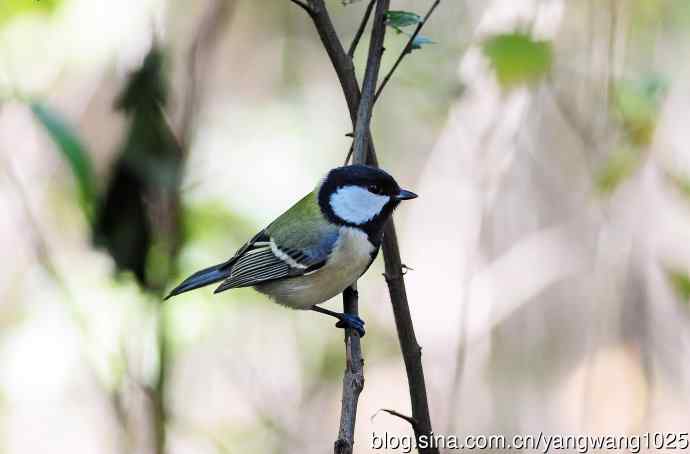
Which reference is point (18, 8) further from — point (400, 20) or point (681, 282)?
point (681, 282)

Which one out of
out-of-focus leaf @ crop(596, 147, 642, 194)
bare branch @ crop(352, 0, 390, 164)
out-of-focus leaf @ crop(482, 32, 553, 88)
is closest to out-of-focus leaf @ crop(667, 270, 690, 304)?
out-of-focus leaf @ crop(596, 147, 642, 194)

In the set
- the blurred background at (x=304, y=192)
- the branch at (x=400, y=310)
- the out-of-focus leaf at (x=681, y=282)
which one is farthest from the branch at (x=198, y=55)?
the out-of-focus leaf at (x=681, y=282)

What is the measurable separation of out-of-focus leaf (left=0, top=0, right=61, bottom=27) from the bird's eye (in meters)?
0.96

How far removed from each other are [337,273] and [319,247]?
12 cm

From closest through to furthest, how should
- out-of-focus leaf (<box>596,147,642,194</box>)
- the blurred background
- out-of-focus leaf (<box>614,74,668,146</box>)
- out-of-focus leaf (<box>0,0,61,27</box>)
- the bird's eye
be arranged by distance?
out-of-focus leaf (<box>0,0,61,27</box>), the bird's eye, the blurred background, out-of-focus leaf (<box>614,74,668,146</box>), out-of-focus leaf (<box>596,147,642,194</box>)

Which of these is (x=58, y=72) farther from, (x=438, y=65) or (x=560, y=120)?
(x=560, y=120)

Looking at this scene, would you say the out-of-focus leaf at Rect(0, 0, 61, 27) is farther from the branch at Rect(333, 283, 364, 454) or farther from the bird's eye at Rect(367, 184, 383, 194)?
the branch at Rect(333, 283, 364, 454)

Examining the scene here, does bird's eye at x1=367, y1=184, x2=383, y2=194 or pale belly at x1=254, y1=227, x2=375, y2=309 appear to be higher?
bird's eye at x1=367, y1=184, x2=383, y2=194

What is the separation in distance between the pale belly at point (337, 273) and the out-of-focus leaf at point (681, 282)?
2.92 feet

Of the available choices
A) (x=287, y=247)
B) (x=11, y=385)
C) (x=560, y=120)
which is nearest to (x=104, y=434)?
(x=11, y=385)

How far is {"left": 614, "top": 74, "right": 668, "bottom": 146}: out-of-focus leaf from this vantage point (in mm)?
Answer: 2287

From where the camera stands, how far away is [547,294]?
375 cm

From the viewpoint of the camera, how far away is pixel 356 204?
7.23 ft

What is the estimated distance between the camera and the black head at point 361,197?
2035 mm
